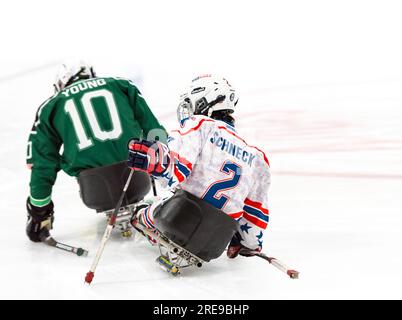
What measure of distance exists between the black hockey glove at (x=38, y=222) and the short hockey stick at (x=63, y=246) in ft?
0.11

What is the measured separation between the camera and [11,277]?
2.44 metres

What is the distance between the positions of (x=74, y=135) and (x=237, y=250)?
0.95 meters

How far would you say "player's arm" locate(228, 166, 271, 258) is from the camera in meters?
2.56

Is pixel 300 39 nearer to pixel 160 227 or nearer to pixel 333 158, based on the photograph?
pixel 333 158

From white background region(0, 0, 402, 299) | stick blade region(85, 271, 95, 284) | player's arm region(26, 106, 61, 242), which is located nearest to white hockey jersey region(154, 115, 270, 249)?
white background region(0, 0, 402, 299)

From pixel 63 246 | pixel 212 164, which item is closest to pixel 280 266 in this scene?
pixel 212 164

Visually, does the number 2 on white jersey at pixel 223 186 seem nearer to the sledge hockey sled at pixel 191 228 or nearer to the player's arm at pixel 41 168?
the sledge hockey sled at pixel 191 228

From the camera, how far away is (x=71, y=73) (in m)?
2.96

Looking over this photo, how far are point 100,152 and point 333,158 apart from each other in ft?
6.66

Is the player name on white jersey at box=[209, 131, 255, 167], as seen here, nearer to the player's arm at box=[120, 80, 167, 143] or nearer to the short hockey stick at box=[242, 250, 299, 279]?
the short hockey stick at box=[242, 250, 299, 279]

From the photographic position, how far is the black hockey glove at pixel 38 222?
9.36 ft

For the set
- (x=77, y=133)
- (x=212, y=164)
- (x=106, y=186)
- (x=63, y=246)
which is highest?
(x=212, y=164)

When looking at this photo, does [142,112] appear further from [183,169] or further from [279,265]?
[279,265]
